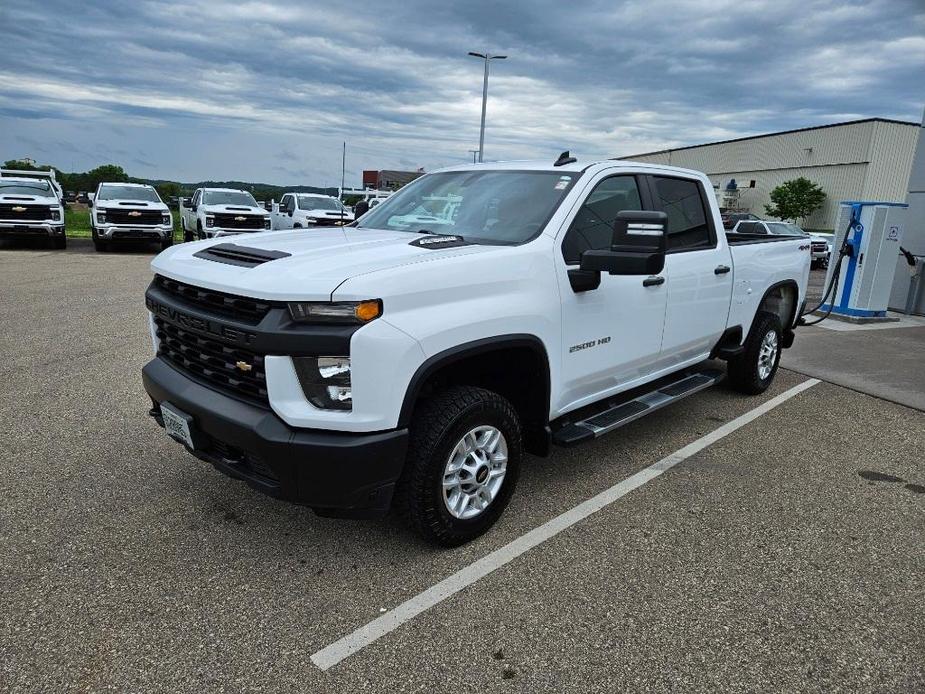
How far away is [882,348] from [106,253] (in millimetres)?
17479

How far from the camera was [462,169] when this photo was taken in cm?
444

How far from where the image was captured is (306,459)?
262 cm

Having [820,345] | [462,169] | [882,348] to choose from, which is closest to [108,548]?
[462,169]

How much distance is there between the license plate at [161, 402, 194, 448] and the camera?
3002mm

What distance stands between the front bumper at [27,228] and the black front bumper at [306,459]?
1721 cm

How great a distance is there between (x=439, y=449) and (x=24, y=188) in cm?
1928

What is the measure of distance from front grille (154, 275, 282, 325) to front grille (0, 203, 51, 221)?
1672cm

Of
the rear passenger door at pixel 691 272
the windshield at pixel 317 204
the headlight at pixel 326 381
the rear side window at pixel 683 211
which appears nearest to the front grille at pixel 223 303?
the headlight at pixel 326 381

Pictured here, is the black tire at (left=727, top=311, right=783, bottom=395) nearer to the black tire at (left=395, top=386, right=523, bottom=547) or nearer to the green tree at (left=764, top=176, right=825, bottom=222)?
the black tire at (left=395, top=386, right=523, bottom=547)

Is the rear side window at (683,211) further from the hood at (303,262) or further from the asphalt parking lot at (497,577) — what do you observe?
the hood at (303,262)

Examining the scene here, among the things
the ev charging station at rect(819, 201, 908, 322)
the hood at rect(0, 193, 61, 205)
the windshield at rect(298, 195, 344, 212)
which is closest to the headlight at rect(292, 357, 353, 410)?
the ev charging station at rect(819, 201, 908, 322)

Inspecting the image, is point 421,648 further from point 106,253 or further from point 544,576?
point 106,253

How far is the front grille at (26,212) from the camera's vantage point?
658 inches

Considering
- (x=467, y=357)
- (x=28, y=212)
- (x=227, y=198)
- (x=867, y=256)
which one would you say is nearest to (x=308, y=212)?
(x=227, y=198)
